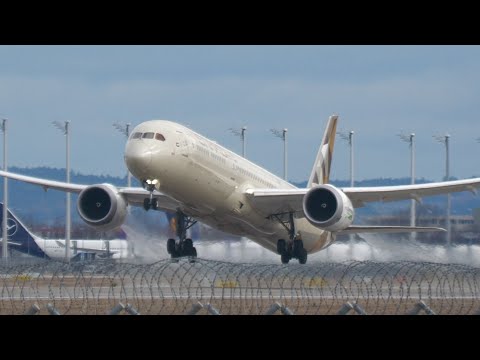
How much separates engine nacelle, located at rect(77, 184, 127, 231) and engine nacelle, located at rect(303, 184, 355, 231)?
7.44m

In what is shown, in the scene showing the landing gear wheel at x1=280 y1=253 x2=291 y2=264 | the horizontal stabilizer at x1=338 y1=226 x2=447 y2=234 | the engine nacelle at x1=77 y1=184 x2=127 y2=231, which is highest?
the engine nacelle at x1=77 y1=184 x2=127 y2=231

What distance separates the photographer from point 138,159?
129ft

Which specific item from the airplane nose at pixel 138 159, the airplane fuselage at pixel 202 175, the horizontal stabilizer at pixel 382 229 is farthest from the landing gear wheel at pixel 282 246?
the airplane nose at pixel 138 159

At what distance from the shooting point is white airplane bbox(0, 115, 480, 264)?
132 feet

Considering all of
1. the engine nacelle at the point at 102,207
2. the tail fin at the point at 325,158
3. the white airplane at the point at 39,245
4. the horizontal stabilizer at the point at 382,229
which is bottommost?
the white airplane at the point at 39,245

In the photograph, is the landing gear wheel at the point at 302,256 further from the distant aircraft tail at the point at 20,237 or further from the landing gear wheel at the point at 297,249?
the distant aircraft tail at the point at 20,237

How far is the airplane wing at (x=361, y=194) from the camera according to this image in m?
44.9

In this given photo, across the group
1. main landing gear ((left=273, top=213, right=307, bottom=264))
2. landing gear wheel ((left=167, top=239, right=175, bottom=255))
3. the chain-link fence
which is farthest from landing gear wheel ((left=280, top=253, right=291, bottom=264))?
the chain-link fence

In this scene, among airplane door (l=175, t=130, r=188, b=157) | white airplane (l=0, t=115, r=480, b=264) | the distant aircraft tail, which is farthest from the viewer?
the distant aircraft tail

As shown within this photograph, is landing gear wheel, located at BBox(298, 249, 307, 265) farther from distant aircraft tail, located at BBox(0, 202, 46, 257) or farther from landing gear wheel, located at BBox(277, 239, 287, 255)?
distant aircraft tail, located at BBox(0, 202, 46, 257)

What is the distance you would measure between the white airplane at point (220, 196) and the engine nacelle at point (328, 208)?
0.04 m
